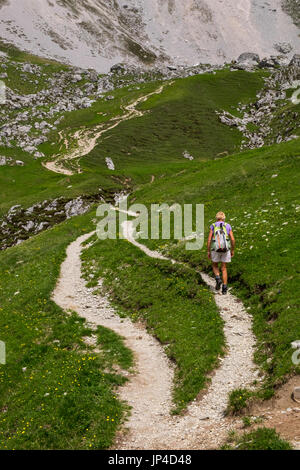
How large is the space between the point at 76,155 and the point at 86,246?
121604 millimetres

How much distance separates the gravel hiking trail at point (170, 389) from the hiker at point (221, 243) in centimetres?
146

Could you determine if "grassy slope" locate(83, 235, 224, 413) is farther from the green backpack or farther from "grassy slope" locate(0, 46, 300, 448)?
the green backpack

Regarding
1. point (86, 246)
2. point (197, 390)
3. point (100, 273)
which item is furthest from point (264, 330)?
point (86, 246)

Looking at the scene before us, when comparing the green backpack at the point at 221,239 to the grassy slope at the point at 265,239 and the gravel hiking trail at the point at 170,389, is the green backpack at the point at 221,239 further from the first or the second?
the gravel hiking trail at the point at 170,389

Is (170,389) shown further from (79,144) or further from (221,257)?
(79,144)

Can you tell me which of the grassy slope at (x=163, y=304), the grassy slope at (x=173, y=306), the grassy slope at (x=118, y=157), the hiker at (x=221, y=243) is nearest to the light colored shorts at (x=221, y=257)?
the hiker at (x=221, y=243)

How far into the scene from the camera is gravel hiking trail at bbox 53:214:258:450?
11.8 meters

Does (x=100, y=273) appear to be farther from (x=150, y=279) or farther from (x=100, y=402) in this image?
(x=100, y=402)

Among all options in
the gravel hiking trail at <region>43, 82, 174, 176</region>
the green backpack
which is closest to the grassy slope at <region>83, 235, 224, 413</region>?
the green backpack

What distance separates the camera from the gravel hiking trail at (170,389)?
11844mm

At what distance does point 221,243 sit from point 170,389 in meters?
9.52

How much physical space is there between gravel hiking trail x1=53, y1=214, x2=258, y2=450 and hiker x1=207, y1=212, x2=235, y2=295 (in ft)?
4.78

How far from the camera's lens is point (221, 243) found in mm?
21781

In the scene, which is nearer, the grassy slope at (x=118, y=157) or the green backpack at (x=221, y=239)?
the green backpack at (x=221, y=239)
